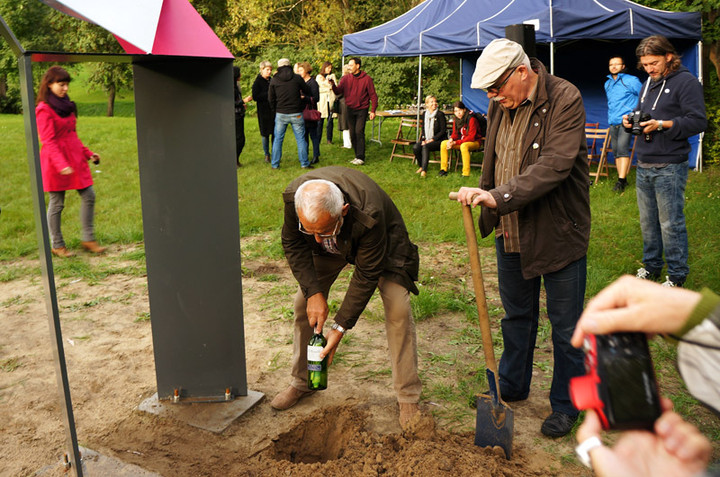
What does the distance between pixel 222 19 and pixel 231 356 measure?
1118 inches

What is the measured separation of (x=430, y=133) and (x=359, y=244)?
8.98 metres

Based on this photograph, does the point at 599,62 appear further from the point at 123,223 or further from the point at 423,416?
the point at 423,416

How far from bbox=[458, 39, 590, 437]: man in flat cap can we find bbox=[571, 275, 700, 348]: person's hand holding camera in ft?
7.26

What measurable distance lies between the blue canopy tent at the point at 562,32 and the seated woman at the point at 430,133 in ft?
3.45

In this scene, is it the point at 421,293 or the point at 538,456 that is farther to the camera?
the point at 421,293

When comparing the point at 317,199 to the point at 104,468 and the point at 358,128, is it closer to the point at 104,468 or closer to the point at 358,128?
the point at 104,468

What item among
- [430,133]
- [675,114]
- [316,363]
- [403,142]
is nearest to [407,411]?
[316,363]

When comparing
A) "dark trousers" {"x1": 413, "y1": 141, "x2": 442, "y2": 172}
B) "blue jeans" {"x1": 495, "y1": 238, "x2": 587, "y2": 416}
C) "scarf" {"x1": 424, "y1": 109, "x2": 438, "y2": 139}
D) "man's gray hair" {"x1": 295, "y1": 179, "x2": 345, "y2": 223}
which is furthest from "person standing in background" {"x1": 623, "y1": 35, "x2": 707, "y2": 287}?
→ "scarf" {"x1": 424, "y1": 109, "x2": 438, "y2": 139}

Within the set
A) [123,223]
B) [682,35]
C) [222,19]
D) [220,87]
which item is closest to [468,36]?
[682,35]

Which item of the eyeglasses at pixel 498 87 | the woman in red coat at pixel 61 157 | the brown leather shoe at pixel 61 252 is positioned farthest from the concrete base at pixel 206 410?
the brown leather shoe at pixel 61 252

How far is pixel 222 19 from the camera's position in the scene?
1164 inches

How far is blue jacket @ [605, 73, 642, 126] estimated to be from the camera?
973 cm

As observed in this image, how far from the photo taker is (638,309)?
1.06 metres

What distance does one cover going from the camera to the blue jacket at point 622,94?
973 cm
